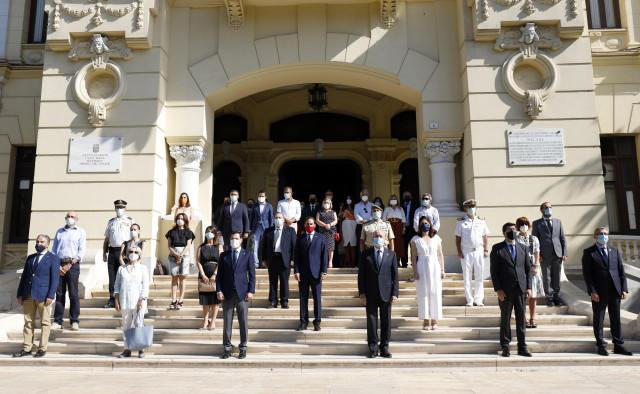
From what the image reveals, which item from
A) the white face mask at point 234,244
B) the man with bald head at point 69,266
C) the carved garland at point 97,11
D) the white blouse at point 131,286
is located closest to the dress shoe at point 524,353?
the white face mask at point 234,244

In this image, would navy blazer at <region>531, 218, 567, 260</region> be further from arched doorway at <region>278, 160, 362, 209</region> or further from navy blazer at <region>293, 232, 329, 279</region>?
arched doorway at <region>278, 160, 362, 209</region>

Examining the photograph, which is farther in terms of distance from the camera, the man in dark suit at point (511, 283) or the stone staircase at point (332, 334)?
the stone staircase at point (332, 334)

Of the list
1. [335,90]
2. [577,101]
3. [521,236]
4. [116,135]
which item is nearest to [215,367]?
[521,236]

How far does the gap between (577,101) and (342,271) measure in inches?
249

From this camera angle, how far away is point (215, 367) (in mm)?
7008

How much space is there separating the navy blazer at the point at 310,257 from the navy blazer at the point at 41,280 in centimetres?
373

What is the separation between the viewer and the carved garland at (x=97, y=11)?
37.4 ft

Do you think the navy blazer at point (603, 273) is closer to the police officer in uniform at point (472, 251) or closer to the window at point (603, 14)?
the police officer in uniform at point (472, 251)

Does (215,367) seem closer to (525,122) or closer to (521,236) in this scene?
(521,236)

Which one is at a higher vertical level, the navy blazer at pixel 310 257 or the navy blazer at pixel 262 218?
the navy blazer at pixel 262 218

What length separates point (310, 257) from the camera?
828 cm

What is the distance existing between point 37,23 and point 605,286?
49.2 feet

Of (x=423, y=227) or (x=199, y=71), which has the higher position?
(x=199, y=71)

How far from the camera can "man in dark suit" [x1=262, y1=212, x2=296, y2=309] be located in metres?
8.96
